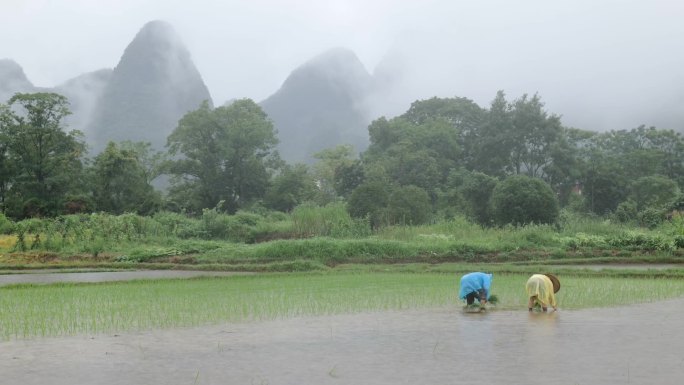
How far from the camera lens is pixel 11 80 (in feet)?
278

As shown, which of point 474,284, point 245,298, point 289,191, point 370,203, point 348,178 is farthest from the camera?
point 289,191

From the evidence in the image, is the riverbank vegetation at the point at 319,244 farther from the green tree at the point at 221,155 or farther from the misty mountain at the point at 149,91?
the misty mountain at the point at 149,91

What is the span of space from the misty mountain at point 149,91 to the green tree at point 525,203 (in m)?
58.2

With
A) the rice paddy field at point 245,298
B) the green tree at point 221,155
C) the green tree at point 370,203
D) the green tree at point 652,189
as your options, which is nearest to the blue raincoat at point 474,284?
the rice paddy field at point 245,298

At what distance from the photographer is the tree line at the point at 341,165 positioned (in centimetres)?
3856

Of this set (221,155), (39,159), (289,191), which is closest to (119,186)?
(39,159)

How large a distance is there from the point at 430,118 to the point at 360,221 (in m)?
25.4

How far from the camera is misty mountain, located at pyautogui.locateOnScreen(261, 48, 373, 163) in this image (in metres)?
90.1

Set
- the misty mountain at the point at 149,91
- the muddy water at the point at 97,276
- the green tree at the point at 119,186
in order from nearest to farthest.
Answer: the muddy water at the point at 97,276 → the green tree at the point at 119,186 → the misty mountain at the point at 149,91

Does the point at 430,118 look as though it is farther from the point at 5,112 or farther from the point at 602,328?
the point at 602,328

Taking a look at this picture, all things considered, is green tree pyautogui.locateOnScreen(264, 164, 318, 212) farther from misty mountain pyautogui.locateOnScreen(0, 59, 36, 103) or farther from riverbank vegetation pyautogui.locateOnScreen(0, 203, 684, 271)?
misty mountain pyautogui.locateOnScreen(0, 59, 36, 103)

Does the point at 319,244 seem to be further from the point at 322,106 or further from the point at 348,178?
the point at 322,106

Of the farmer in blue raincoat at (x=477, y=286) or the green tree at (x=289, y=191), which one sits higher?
the green tree at (x=289, y=191)

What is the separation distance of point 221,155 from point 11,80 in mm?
55128
